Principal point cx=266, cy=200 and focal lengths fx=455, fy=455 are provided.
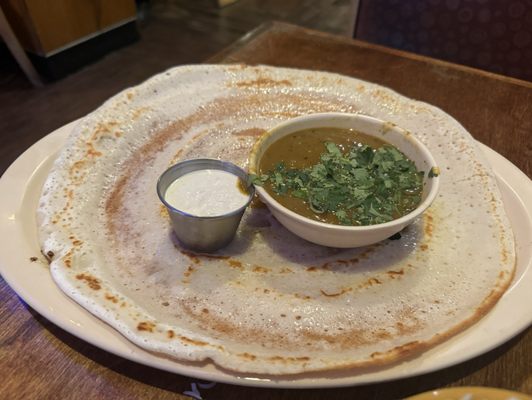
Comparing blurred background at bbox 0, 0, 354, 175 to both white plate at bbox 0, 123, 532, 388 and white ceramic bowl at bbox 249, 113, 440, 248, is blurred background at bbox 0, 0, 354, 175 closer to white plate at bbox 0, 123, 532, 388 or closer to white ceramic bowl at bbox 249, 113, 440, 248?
white ceramic bowl at bbox 249, 113, 440, 248

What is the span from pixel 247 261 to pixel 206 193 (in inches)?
8.9

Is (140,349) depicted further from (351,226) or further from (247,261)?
(351,226)

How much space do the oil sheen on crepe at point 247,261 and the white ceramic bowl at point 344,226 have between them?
9 centimetres

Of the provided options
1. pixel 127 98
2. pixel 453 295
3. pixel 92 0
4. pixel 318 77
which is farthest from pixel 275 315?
pixel 92 0

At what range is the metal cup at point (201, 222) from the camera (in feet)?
3.93

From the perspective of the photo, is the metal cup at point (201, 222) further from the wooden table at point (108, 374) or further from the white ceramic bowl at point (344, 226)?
the wooden table at point (108, 374)

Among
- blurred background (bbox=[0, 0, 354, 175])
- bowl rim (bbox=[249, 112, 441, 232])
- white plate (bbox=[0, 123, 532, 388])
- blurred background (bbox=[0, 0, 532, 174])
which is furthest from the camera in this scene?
blurred background (bbox=[0, 0, 354, 175])

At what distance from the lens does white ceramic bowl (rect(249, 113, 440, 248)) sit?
1.18 m

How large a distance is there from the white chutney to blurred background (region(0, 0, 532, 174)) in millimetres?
2266

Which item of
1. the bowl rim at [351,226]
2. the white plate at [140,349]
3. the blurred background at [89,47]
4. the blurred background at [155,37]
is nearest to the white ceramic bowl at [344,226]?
the bowl rim at [351,226]

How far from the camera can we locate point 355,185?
1.31 m

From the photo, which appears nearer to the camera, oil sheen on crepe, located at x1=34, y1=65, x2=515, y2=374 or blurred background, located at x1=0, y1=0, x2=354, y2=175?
oil sheen on crepe, located at x1=34, y1=65, x2=515, y2=374

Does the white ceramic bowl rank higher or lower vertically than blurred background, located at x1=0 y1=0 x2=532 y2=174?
higher

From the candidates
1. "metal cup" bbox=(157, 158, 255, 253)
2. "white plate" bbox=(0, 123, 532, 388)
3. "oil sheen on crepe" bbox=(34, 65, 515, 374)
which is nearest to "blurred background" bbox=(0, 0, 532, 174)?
"oil sheen on crepe" bbox=(34, 65, 515, 374)
